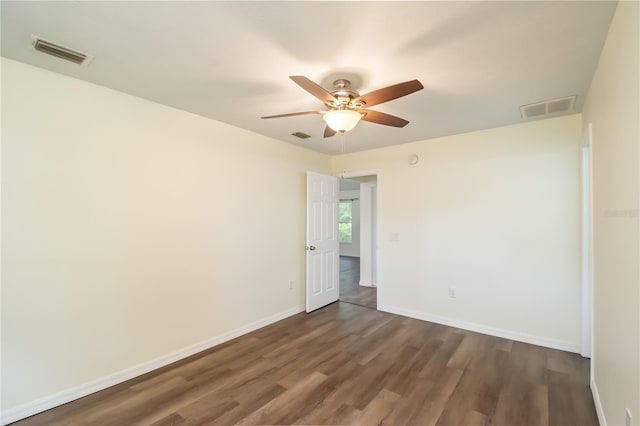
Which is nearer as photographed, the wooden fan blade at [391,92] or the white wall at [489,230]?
the wooden fan blade at [391,92]

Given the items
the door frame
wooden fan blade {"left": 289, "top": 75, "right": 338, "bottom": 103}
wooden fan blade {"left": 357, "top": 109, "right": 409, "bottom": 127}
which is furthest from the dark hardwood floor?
wooden fan blade {"left": 289, "top": 75, "right": 338, "bottom": 103}

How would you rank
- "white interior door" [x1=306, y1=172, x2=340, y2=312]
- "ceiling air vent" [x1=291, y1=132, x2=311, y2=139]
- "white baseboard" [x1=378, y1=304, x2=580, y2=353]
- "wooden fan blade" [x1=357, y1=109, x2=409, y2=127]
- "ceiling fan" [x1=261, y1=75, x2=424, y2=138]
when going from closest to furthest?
"ceiling fan" [x1=261, y1=75, x2=424, y2=138], "wooden fan blade" [x1=357, y1=109, x2=409, y2=127], "white baseboard" [x1=378, y1=304, x2=580, y2=353], "ceiling air vent" [x1=291, y1=132, x2=311, y2=139], "white interior door" [x1=306, y1=172, x2=340, y2=312]

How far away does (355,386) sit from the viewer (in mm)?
2398

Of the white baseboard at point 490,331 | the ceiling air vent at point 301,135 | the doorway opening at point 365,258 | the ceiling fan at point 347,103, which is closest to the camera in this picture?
the ceiling fan at point 347,103

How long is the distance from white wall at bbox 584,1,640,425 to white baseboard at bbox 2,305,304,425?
3.21 m

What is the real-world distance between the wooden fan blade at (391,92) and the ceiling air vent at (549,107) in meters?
1.72

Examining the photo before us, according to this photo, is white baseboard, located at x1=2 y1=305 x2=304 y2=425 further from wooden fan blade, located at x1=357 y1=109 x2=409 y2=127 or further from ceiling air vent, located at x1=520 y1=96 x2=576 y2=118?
ceiling air vent, located at x1=520 y1=96 x2=576 y2=118

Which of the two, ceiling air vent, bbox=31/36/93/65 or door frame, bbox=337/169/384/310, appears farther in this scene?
door frame, bbox=337/169/384/310

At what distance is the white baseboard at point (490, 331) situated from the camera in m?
3.04

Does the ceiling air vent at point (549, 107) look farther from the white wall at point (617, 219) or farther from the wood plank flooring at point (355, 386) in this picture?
the wood plank flooring at point (355, 386)

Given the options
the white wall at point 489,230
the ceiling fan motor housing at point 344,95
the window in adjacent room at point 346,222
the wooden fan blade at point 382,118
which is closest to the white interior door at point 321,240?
the white wall at point 489,230

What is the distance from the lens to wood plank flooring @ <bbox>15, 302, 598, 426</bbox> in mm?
2025

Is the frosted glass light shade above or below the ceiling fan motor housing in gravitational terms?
below

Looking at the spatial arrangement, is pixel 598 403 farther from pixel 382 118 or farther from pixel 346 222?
pixel 346 222
